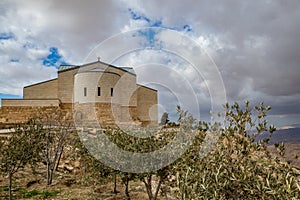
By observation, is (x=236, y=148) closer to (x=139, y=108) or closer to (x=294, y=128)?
(x=294, y=128)

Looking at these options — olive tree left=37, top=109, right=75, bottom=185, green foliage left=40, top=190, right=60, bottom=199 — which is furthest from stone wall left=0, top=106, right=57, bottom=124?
green foliage left=40, top=190, right=60, bottom=199

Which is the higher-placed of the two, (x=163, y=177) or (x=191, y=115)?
(x=191, y=115)

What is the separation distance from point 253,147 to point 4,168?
10750mm

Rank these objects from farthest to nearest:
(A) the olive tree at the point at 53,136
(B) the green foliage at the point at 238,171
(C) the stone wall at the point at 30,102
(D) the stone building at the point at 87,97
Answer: (D) the stone building at the point at 87,97 < (C) the stone wall at the point at 30,102 < (A) the olive tree at the point at 53,136 < (B) the green foliage at the point at 238,171

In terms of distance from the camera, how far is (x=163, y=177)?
7.86m

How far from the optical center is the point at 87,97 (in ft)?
128

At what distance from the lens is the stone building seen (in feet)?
122

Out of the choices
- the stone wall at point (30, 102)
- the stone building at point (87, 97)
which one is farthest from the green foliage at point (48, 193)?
the stone wall at point (30, 102)

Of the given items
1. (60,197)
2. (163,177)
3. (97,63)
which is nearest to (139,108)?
(97,63)

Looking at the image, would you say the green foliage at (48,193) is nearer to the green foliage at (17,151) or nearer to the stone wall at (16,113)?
the green foliage at (17,151)

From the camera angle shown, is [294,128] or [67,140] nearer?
[294,128]

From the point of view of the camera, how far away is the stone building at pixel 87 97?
122 feet

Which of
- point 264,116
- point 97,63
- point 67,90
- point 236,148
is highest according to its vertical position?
point 97,63

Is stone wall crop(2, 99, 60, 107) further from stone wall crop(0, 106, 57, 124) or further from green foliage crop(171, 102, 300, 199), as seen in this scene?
green foliage crop(171, 102, 300, 199)
